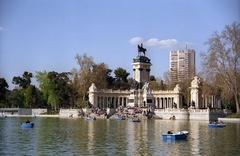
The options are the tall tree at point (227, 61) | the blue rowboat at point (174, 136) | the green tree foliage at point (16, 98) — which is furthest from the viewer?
the green tree foliage at point (16, 98)

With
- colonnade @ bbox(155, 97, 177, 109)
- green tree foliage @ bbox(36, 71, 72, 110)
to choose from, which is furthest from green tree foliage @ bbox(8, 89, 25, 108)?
colonnade @ bbox(155, 97, 177, 109)

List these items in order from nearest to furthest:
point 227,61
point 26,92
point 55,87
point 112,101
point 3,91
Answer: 1. point 227,61
2. point 112,101
3. point 55,87
4. point 26,92
5. point 3,91

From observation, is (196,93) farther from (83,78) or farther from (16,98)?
(16,98)

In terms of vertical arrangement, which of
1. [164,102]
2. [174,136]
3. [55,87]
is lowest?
[174,136]

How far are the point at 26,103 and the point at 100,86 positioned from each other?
2279 centimetres

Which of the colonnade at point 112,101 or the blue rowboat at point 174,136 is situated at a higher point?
the colonnade at point 112,101

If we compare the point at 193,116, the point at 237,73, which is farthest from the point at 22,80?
the point at 237,73

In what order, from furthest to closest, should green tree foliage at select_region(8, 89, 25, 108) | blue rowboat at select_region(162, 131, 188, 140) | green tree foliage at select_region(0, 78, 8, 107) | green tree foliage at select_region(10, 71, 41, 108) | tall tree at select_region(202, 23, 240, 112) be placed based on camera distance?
1. green tree foliage at select_region(8, 89, 25, 108)
2. green tree foliage at select_region(0, 78, 8, 107)
3. green tree foliage at select_region(10, 71, 41, 108)
4. tall tree at select_region(202, 23, 240, 112)
5. blue rowboat at select_region(162, 131, 188, 140)

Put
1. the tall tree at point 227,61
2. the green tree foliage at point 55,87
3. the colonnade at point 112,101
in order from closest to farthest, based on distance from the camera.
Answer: the tall tree at point 227,61 → the colonnade at point 112,101 → the green tree foliage at point 55,87

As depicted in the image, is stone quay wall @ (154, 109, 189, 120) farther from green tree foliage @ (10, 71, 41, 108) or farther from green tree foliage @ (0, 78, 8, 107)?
green tree foliage @ (0, 78, 8, 107)

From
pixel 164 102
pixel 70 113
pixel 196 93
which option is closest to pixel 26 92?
pixel 70 113

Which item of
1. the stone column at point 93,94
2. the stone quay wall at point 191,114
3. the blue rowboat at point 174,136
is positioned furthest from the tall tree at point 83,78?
the blue rowboat at point 174,136

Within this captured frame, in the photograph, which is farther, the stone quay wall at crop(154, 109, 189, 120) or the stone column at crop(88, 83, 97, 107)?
the stone column at crop(88, 83, 97, 107)

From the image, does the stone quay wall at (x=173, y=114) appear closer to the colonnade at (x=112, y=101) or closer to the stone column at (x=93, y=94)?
the stone column at (x=93, y=94)
